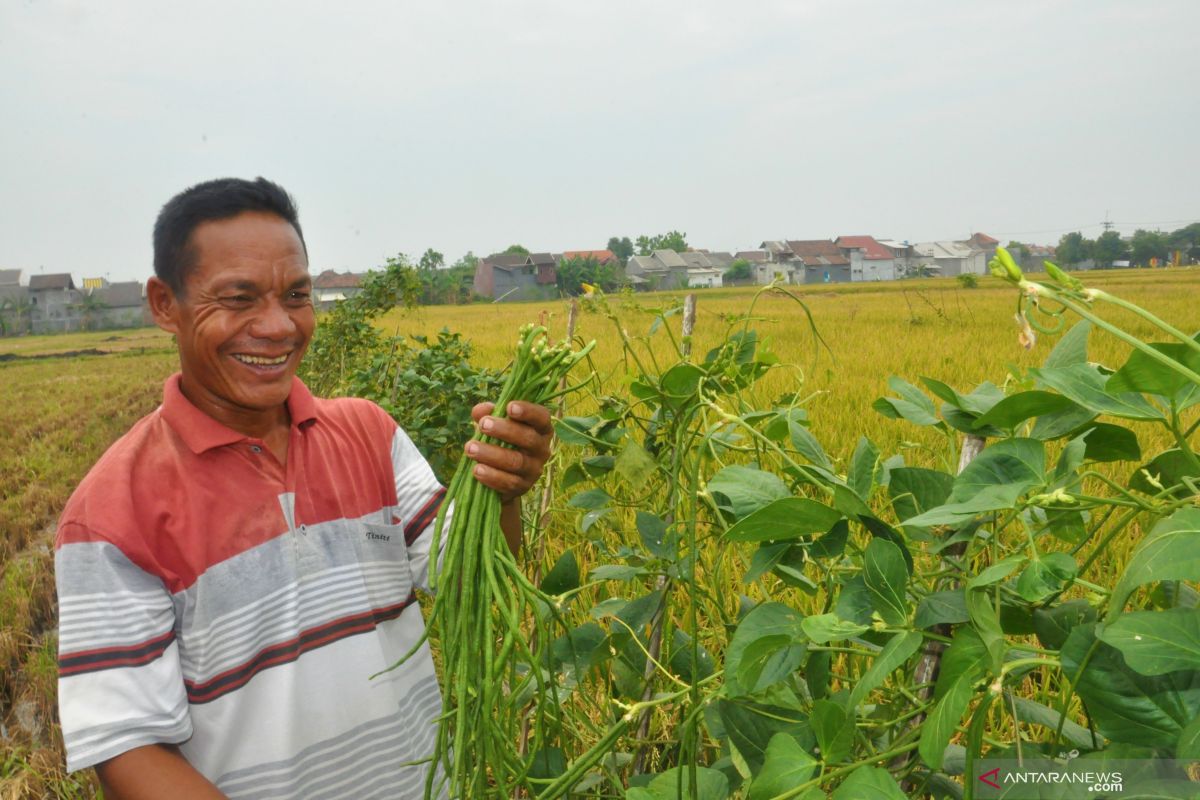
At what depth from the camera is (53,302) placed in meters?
31.2

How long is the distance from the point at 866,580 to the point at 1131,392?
20cm

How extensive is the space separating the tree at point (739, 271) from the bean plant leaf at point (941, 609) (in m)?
45.8

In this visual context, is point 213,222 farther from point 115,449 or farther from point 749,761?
point 749,761

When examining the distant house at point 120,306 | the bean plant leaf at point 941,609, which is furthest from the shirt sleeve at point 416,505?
the distant house at point 120,306

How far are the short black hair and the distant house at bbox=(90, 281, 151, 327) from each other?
1255 inches

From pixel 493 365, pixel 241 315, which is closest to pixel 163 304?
pixel 241 315

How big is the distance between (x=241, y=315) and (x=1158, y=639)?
1038 mm

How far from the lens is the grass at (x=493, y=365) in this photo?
7.88ft

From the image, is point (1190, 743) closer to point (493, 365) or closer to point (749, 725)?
point (749, 725)

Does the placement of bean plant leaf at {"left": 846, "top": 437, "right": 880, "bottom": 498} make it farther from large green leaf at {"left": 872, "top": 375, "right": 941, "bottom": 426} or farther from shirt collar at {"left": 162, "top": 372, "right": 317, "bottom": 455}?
shirt collar at {"left": 162, "top": 372, "right": 317, "bottom": 455}

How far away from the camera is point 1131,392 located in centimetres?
50

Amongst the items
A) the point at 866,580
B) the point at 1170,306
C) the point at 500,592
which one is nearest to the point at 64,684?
the point at 500,592

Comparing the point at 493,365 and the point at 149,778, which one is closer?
the point at 149,778

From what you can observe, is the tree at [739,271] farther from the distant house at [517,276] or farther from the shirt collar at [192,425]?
the shirt collar at [192,425]
